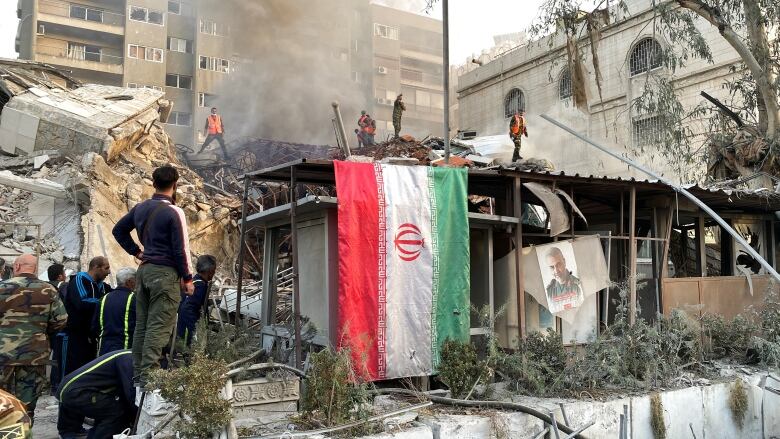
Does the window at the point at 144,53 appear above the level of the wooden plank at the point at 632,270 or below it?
→ above

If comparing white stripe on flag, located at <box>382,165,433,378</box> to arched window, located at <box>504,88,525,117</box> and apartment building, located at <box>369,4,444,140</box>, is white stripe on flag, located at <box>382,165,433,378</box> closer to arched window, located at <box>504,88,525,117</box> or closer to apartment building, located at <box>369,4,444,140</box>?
arched window, located at <box>504,88,525,117</box>

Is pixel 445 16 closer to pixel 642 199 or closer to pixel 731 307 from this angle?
pixel 642 199

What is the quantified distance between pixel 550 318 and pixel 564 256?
86cm

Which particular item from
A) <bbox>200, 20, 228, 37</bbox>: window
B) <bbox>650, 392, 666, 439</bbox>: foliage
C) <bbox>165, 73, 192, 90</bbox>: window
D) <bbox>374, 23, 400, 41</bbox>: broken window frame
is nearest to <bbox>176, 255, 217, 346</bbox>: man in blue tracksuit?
<bbox>650, 392, 666, 439</bbox>: foliage

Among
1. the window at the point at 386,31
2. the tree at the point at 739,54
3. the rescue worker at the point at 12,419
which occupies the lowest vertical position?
the rescue worker at the point at 12,419

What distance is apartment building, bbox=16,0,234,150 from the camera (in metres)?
35.1

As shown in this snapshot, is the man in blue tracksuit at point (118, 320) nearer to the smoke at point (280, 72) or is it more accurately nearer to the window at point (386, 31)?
the smoke at point (280, 72)

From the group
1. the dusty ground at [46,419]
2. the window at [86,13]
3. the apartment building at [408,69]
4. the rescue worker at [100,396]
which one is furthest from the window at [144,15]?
the rescue worker at [100,396]

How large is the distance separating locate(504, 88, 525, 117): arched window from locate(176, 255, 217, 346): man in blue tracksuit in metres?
24.2

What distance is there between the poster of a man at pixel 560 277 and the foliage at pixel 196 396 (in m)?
4.27

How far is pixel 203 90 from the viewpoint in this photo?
36719mm

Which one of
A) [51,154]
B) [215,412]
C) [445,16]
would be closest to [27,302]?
[215,412]

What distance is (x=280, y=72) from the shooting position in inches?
1226

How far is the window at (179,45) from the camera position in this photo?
1465 inches
